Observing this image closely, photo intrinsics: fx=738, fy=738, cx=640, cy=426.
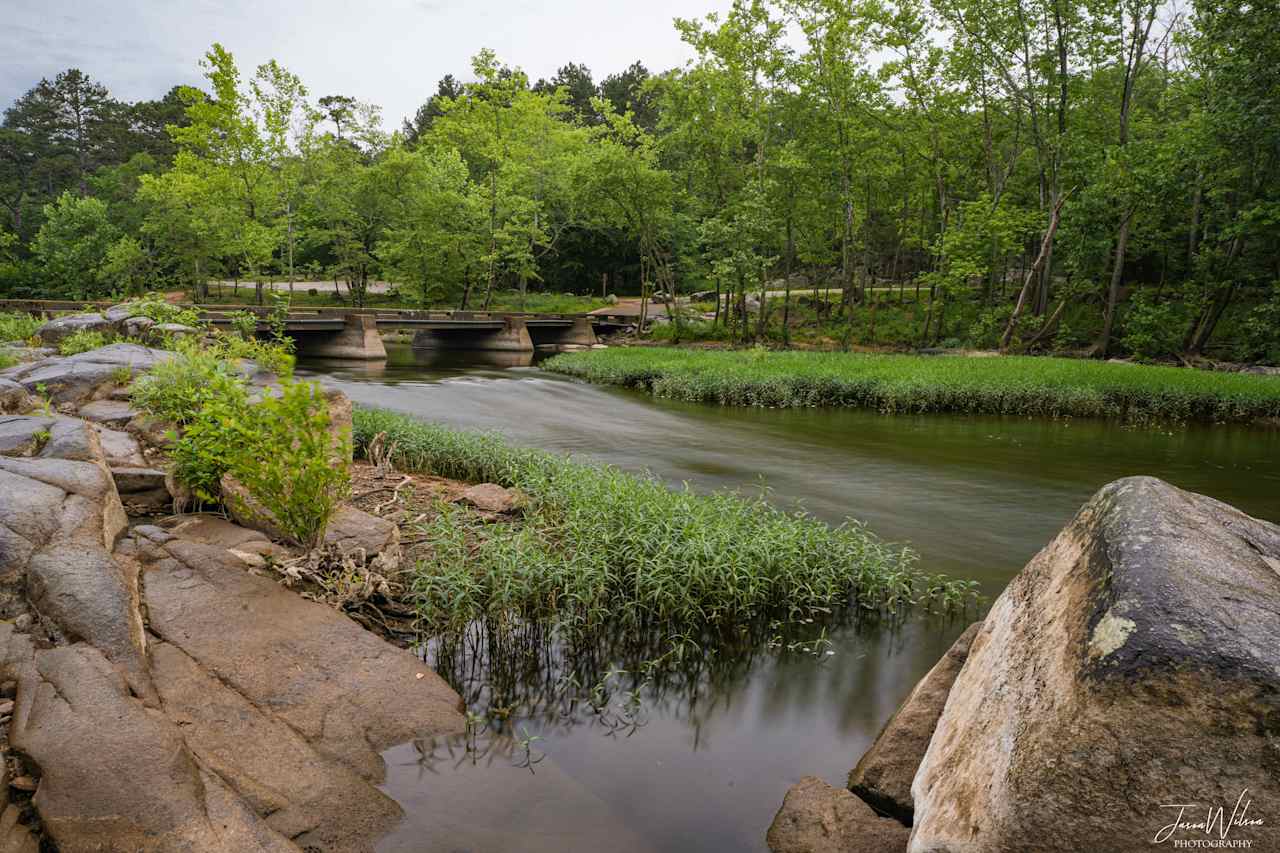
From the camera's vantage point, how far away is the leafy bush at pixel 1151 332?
1025 inches

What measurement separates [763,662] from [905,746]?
6.10 ft

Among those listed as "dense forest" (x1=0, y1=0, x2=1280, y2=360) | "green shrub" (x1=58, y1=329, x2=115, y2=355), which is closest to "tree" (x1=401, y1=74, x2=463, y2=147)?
"dense forest" (x1=0, y1=0, x2=1280, y2=360)

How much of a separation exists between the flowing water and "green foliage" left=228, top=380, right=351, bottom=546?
1640mm

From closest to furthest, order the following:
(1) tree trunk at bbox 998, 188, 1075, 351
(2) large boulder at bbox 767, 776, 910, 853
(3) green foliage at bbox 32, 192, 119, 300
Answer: (2) large boulder at bbox 767, 776, 910, 853 < (1) tree trunk at bbox 998, 188, 1075, 351 < (3) green foliage at bbox 32, 192, 119, 300

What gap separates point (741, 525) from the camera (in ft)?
24.1

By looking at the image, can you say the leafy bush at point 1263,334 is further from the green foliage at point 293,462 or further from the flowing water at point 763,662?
the green foliage at point 293,462

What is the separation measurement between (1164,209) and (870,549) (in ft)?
91.2

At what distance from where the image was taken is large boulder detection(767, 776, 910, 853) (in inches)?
127

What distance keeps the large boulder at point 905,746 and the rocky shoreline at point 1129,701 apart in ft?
1.70

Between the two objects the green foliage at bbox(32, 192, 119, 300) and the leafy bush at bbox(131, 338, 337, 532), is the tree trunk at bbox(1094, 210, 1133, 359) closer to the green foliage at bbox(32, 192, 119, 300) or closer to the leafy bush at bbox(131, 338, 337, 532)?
the leafy bush at bbox(131, 338, 337, 532)

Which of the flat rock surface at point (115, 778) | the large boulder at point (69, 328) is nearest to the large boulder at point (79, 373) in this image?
the large boulder at point (69, 328)

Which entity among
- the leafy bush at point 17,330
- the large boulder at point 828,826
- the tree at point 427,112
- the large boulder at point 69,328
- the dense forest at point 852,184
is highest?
the tree at point 427,112

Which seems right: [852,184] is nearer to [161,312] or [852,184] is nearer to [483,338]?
[483,338]

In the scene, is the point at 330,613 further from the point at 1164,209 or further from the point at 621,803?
the point at 1164,209
